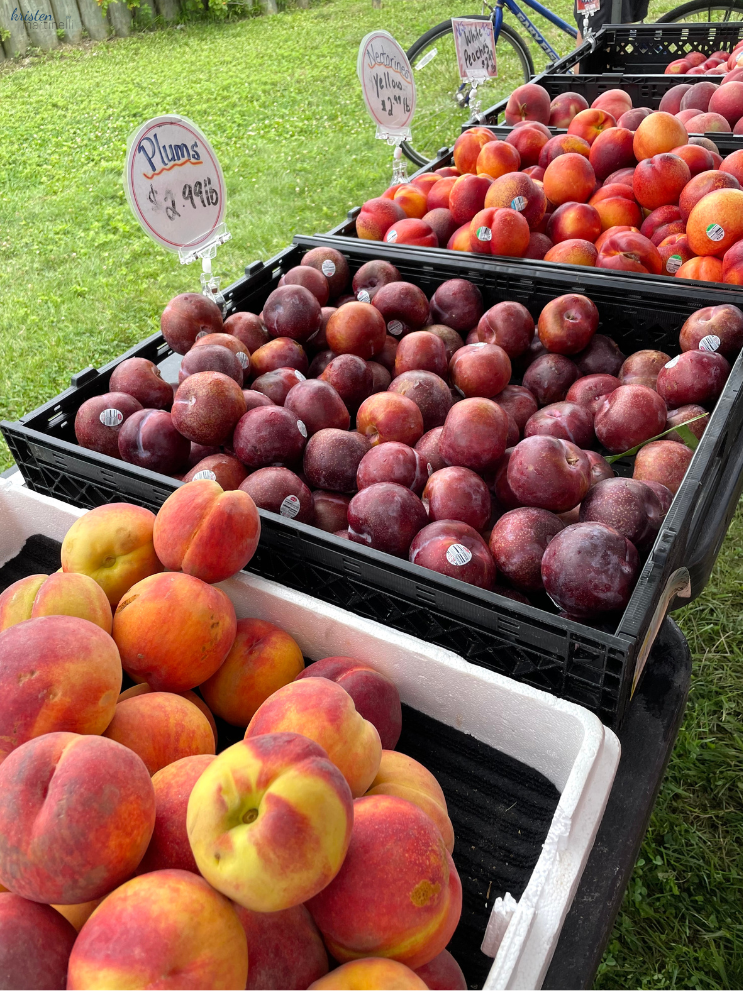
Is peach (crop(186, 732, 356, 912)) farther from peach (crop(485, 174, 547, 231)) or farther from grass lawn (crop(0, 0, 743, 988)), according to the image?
peach (crop(485, 174, 547, 231))

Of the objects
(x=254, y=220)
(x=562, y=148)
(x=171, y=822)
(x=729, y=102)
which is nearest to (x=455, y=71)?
(x=254, y=220)

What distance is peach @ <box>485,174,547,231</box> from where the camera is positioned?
6.43 feet

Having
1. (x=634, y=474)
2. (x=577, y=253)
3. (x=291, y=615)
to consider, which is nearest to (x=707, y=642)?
(x=634, y=474)

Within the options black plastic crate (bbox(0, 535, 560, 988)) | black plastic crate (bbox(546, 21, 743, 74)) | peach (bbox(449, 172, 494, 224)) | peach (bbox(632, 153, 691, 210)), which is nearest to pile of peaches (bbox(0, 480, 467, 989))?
black plastic crate (bbox(0, 535, 560, 988))

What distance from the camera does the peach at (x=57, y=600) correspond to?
88 centimetres

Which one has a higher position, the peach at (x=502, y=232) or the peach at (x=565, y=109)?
the peach at (x=565, y=109)

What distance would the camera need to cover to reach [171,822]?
0.67m

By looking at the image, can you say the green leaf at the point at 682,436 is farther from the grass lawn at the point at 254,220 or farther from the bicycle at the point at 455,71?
the bicycle at the point at 455,71

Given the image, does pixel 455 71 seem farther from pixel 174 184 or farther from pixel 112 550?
Answer: pixel 112 550

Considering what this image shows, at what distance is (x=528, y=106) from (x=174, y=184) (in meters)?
1.59

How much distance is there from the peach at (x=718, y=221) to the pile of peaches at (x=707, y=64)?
4.75 ft

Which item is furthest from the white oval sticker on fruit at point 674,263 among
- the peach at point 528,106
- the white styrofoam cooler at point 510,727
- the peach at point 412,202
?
the white styrofoam cooler at point 510,727

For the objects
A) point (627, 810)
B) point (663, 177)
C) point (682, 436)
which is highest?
point (663, 177)

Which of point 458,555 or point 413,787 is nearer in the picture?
point 413,787
